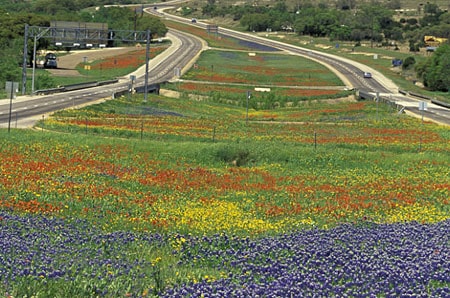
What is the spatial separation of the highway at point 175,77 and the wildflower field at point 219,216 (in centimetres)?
1381

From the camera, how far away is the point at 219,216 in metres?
20.0

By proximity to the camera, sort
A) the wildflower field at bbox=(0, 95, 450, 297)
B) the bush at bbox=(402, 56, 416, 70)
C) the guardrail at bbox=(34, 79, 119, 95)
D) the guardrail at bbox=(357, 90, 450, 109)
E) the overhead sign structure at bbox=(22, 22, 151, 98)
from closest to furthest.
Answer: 1. the wildflower field at bbox=(0, 95, 450, 297)
2. the guardrail at bbox=(34, 79, 119, 95)
3. the overhead sign structure at bbox=(22, 22, 151, 98)
4. the guardrail at bbox=(357, 90, 450, 109)
5. the bush at bbox=(402, 56, 416, 70)

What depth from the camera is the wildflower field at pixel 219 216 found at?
1170 centimetres

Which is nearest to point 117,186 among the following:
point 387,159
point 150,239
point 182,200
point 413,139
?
point 182,200

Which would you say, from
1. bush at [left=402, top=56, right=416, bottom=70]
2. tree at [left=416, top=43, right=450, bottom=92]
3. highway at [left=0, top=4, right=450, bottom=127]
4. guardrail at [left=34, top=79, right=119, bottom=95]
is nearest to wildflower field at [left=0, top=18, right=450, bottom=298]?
highway at [left=0, top=4, right=450, bottom=127]

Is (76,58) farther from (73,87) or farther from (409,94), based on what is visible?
(409,94)

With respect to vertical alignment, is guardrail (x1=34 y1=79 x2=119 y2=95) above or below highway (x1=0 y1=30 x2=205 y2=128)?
below

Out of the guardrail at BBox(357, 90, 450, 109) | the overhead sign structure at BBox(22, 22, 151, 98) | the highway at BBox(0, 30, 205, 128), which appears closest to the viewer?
the highway at BBox(0, 30, 205, 128)

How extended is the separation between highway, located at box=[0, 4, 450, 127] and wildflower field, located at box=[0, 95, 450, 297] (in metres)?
13.8

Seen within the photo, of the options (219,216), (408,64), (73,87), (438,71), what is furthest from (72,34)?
(219,216)

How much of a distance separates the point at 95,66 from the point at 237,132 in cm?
7435

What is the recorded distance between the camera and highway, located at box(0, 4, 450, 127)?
60.5m

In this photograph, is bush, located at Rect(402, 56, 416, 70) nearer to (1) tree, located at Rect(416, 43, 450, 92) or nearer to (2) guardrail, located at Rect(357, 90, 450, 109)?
(1) tree, located at Rect(416, 43, 450, 92)

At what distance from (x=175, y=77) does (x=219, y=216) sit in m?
91.0
